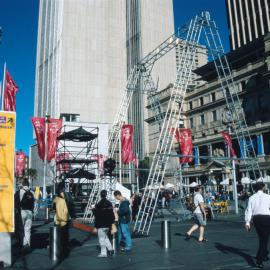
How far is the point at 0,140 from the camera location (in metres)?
9.03

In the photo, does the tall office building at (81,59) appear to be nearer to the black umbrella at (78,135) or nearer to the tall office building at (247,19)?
the tall office building at (247,19)

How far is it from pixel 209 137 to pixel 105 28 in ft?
202

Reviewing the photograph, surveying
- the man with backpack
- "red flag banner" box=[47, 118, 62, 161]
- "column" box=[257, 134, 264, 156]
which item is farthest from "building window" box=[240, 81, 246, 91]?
the man with backpack

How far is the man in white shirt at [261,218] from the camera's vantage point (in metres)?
7.86

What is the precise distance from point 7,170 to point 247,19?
85595mm

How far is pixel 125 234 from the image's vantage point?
35.5 ft

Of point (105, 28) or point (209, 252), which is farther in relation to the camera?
point (105, 28)

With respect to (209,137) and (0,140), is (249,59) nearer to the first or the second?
(209,137)

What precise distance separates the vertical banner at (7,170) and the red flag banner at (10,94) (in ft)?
17.3

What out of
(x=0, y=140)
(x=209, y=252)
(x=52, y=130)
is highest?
(x=52, y=130)

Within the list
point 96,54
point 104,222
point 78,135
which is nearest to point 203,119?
point 78,135

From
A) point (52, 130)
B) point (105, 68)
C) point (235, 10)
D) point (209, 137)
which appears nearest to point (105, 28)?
point (105, 68)

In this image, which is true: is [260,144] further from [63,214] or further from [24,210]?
[63,214]

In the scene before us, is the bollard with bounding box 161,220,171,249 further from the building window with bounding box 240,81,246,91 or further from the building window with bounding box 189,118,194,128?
the building window with bounding box 189,118,194,128
